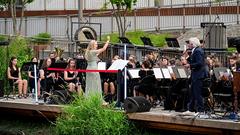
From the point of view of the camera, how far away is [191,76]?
14539 mm

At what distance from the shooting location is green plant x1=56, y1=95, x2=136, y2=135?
596 inches

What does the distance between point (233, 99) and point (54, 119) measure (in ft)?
17.8

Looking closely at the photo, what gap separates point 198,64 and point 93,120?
292cm

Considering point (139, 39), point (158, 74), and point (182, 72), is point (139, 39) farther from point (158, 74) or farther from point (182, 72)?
point (182, 72)

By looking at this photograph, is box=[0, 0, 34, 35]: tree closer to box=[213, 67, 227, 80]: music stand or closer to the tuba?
the tuba

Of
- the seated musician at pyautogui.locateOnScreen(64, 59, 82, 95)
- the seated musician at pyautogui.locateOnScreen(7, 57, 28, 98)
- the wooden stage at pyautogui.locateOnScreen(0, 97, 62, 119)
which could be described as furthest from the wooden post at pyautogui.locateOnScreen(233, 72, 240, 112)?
the seated musician at pyautogui.locateOnScreen(7, 57, 28, 98)

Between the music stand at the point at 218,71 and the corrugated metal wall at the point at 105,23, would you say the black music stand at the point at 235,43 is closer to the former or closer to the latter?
the music stand at the point at 218,71

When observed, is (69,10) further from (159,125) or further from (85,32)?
(159,125)

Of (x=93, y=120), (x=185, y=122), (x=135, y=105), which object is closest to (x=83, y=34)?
(x=93, y=120)

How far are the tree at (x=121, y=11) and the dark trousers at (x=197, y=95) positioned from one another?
46.1 feet

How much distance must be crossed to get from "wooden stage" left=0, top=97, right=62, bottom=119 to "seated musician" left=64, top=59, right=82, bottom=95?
89 centimetres

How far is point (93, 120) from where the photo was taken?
15281mm

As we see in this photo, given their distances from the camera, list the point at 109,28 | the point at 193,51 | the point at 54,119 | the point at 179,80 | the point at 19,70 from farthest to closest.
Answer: the point at 109,28 → the point at 19,70 → the point at 54,119 → the point at 179,80 → the point at 193,51


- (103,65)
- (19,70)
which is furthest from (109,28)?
(103,65)
